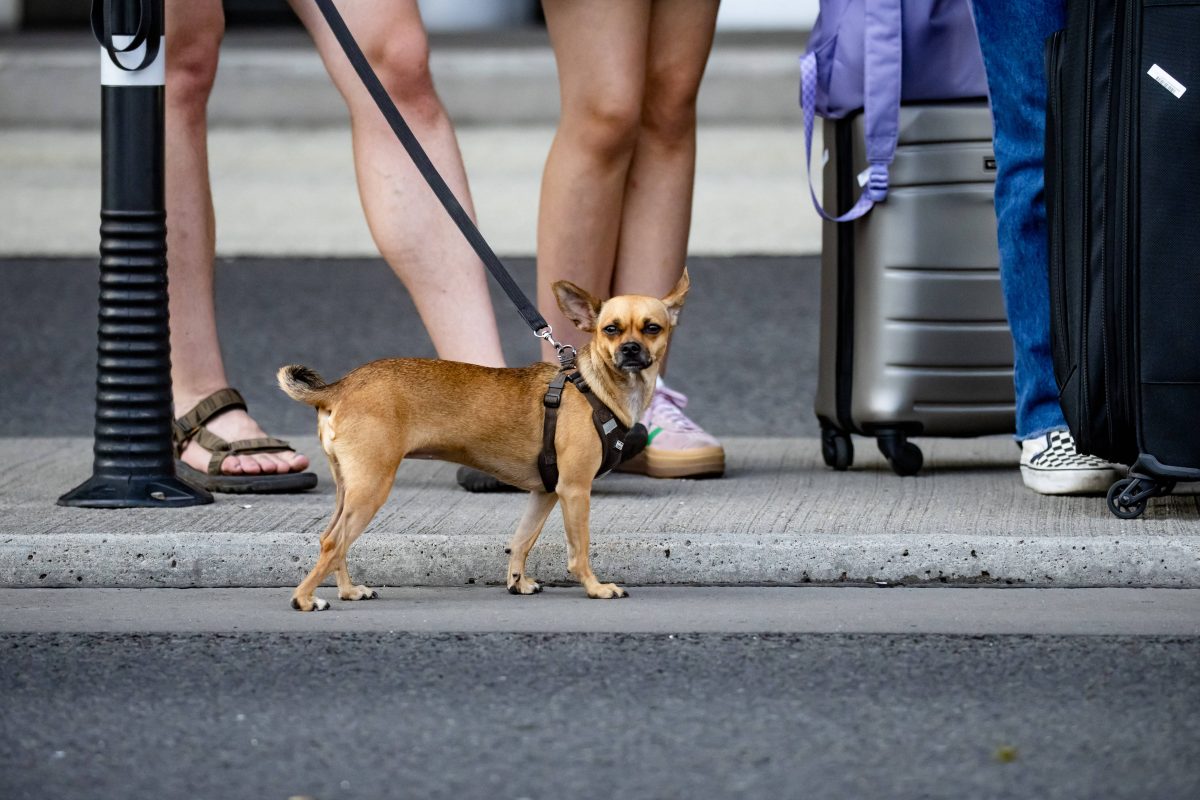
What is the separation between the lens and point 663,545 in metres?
4.52

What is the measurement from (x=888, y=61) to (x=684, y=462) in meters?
1.15

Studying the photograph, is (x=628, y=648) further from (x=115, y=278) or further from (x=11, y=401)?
(x=11, y=401)

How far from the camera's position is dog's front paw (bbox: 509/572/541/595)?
4.45 m

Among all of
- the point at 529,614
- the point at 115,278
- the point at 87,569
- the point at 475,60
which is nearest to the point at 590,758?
the point at 529,614

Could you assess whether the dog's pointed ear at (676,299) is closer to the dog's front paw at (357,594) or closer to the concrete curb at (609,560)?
the concrete curb at (609,560)

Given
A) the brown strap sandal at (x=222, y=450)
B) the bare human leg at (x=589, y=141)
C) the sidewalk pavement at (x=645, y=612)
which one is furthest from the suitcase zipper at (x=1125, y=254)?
the brown strap sandal at (x=222, y=450)

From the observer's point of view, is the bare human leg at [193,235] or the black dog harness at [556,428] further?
the bare human leg at [193,235]

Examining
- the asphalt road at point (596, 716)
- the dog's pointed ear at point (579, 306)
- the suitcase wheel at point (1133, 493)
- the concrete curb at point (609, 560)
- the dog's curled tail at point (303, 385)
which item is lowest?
the asphalt road at point (596, 716)

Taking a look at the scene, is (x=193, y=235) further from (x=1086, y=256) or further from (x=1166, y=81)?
(x=1166, y=81)

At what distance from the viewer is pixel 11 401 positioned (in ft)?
23.4

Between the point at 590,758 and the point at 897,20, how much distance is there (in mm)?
2608

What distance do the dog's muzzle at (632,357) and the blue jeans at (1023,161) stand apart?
45.6 inches

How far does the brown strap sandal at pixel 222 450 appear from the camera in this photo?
5188 millimetres

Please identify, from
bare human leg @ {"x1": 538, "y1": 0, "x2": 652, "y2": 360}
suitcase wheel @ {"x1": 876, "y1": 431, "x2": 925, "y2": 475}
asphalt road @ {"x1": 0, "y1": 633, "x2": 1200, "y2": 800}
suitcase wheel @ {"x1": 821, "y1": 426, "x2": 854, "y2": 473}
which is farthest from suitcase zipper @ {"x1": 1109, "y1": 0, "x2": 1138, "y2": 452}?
bare human leg @ {"x1": 538, "y1": 0, "x2": 652, "y2": 360}
